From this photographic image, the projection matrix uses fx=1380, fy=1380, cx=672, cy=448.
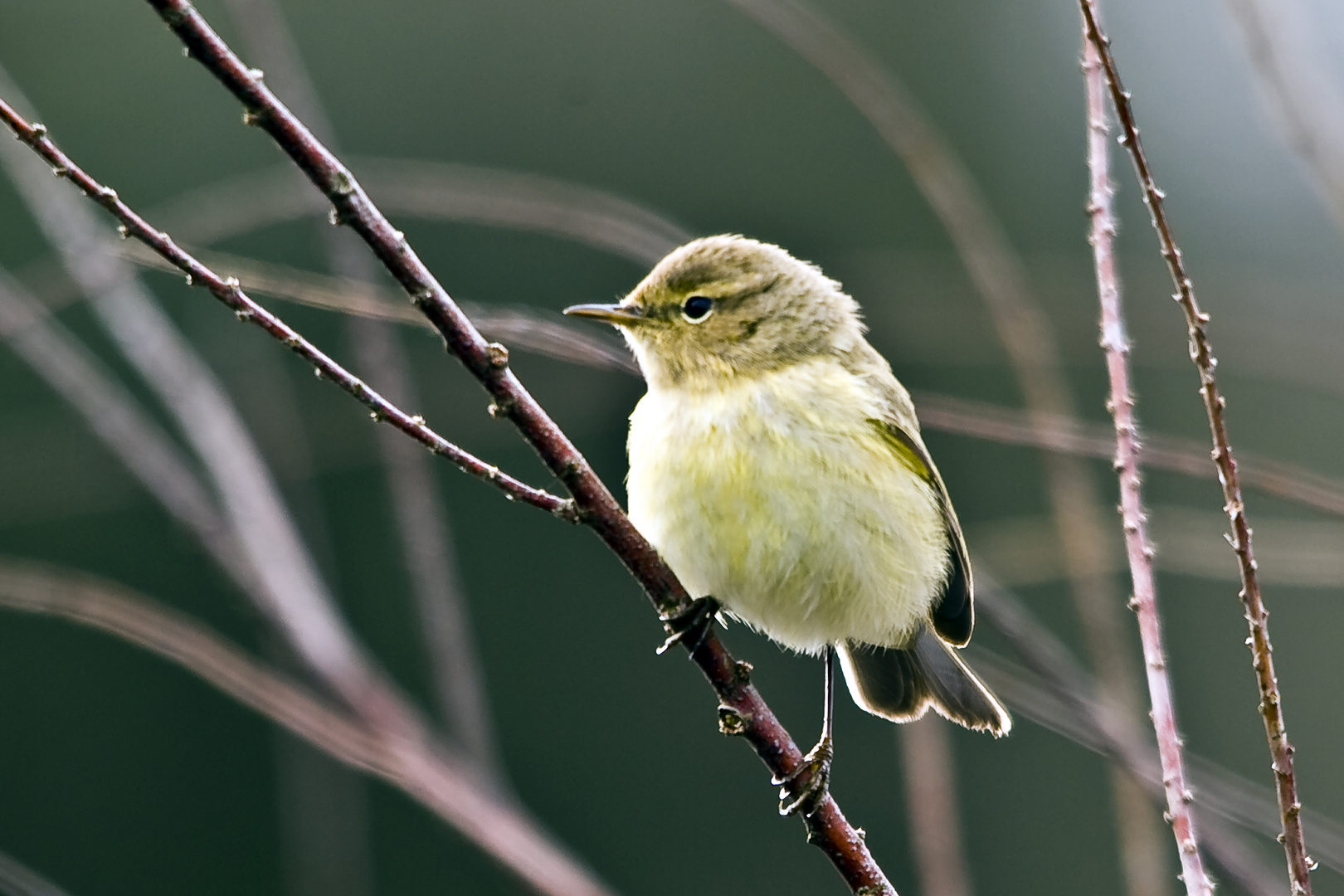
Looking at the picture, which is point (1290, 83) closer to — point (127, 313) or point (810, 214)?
point (127, 313)

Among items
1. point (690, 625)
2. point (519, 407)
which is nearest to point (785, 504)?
point (690, 625)

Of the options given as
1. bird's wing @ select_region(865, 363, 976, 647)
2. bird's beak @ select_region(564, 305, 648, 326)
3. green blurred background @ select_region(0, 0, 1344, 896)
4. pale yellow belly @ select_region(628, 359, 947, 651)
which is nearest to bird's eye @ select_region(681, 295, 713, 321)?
bird's beak @ select_region(564, 305, 648, 326)

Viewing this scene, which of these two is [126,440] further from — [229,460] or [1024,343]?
[1024,343]

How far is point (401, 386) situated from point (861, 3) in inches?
436

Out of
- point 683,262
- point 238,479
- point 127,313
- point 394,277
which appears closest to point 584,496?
point 394,277

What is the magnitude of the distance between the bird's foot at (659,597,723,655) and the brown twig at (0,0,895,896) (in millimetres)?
39

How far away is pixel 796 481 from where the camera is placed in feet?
10.2

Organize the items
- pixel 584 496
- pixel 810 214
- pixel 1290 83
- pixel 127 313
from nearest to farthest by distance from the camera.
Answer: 1. pixel 584 496
2. pixel 1290 83
3. pixel 127 313
4. pixel 810 214

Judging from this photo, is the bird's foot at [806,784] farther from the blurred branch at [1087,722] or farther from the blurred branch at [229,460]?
the blurred branch at [229,460]

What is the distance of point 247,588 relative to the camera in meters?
2.91

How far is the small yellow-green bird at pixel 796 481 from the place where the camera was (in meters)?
3.10

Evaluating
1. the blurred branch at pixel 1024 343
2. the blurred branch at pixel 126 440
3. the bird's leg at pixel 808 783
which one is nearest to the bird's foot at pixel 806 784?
the bird's leg at pixel 808 783

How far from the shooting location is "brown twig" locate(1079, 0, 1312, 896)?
176cm

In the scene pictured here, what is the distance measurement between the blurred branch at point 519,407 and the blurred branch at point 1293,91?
143cm
